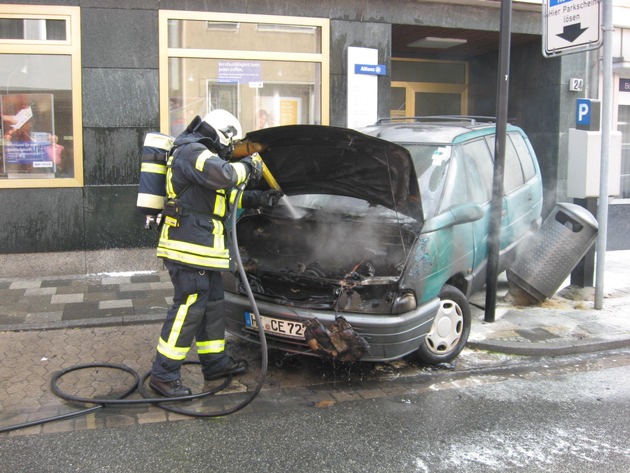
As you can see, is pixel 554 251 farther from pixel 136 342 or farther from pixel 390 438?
pixel 136 342

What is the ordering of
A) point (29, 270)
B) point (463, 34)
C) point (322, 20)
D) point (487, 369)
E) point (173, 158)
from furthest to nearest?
point (463, 34) → point (322, 20) → point (29, 270) → point (487, 369) → point (173, 158)

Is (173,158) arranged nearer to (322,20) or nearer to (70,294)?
(70,294)

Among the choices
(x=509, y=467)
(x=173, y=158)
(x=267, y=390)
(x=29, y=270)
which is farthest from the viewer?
(x=29, y=270)

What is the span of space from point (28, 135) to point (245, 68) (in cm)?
285

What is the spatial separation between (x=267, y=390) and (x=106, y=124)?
4.61 meters

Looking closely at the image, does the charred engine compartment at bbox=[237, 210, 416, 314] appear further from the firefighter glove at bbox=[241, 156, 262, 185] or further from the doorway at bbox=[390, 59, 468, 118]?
the doorway at bbox=[390, 59, 468, 118]

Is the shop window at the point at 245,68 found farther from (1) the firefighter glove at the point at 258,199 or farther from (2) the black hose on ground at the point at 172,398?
(2) the black hose on ground at the point at 172,398

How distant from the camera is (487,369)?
4887 millimetres

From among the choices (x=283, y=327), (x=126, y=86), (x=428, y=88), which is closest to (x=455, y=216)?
(x=283, y=327)

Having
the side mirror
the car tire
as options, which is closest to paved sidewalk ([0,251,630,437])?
the car tire

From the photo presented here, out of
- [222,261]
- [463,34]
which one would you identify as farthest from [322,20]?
[222,261]

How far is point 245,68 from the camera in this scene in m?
8.15

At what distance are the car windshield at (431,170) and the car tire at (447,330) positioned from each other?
2.22 feet

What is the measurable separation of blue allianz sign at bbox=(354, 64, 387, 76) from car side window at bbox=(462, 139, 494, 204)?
2.95m
